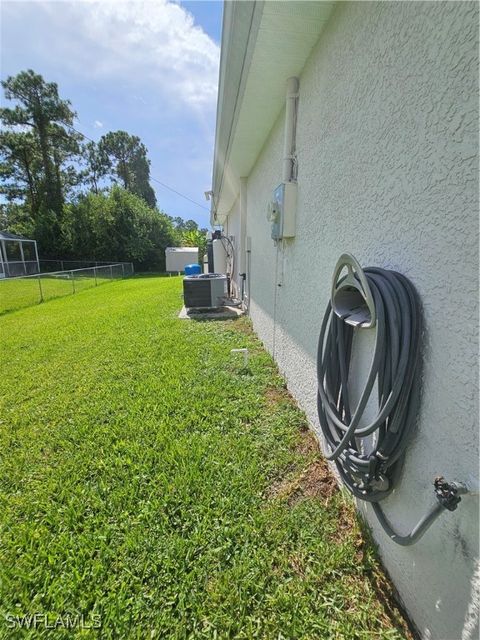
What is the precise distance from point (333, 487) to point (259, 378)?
5.38 ft

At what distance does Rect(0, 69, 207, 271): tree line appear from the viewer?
2591 centimetres

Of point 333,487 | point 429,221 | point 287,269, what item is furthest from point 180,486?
point 287,269

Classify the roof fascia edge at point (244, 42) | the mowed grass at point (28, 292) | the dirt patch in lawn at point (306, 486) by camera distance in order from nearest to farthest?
the dirt patch in lawn at point (306, 486) → the roof fascia edge at point (244, 42) → the mowed grass at point (28, 292)

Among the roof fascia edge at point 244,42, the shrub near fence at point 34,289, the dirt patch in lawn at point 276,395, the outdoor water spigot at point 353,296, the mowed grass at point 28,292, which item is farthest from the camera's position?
the shrub near fence at point 34,289

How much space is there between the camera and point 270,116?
351 cm

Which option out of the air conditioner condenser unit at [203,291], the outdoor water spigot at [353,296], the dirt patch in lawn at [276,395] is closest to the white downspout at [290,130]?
the outdoor water spigot at [353,296]

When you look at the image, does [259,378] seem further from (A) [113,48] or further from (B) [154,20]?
(A) [113,48]

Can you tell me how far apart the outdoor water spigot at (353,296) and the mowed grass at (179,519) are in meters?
1.20

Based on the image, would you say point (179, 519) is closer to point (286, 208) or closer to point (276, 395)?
point (276, 395)

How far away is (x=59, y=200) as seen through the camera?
29.5m

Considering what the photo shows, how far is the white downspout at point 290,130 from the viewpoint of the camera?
2.69 meters

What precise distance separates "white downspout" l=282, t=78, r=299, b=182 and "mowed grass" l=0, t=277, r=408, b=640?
2.24 metres

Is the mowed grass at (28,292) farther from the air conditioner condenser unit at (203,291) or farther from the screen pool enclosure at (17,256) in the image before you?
the air conditioner condenser unit at (203,291)

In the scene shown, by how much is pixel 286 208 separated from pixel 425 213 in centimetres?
187
